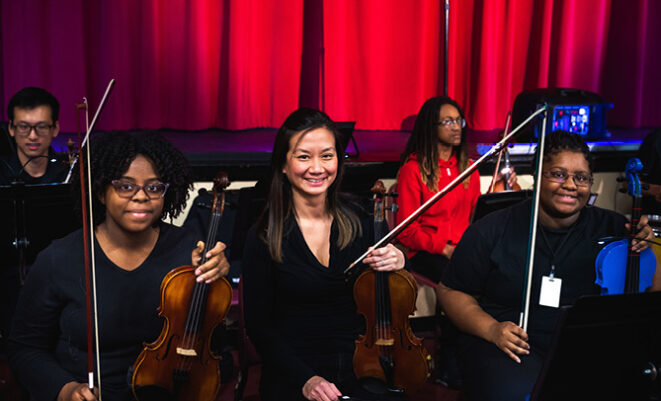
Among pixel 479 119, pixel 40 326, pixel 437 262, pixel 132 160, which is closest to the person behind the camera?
pixel 40 326

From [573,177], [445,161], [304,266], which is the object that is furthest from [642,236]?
[445,161]

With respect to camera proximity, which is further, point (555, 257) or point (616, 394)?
point (555, 257)


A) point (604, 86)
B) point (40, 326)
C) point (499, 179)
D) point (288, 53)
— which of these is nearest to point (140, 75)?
point (288, 53)

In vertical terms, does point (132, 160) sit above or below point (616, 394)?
above

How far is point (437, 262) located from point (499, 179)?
79cm

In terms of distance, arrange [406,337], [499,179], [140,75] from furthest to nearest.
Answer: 1. [140,75]
2. [499,179]
3. [406,337]

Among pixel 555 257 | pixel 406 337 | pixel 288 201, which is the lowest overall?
pixel 406 337

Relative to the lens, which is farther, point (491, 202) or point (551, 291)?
point (491, 202)

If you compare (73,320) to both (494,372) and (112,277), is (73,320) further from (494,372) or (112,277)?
(494,372)

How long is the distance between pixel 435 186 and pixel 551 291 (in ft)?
4.04

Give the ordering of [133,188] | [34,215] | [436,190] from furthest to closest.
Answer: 1. [436,190]
2. [34,215]
3. [133,188]

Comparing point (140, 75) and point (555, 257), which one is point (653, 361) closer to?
point (555, 257)

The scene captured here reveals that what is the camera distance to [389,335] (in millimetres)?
1923

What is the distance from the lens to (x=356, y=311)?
2.01 m
